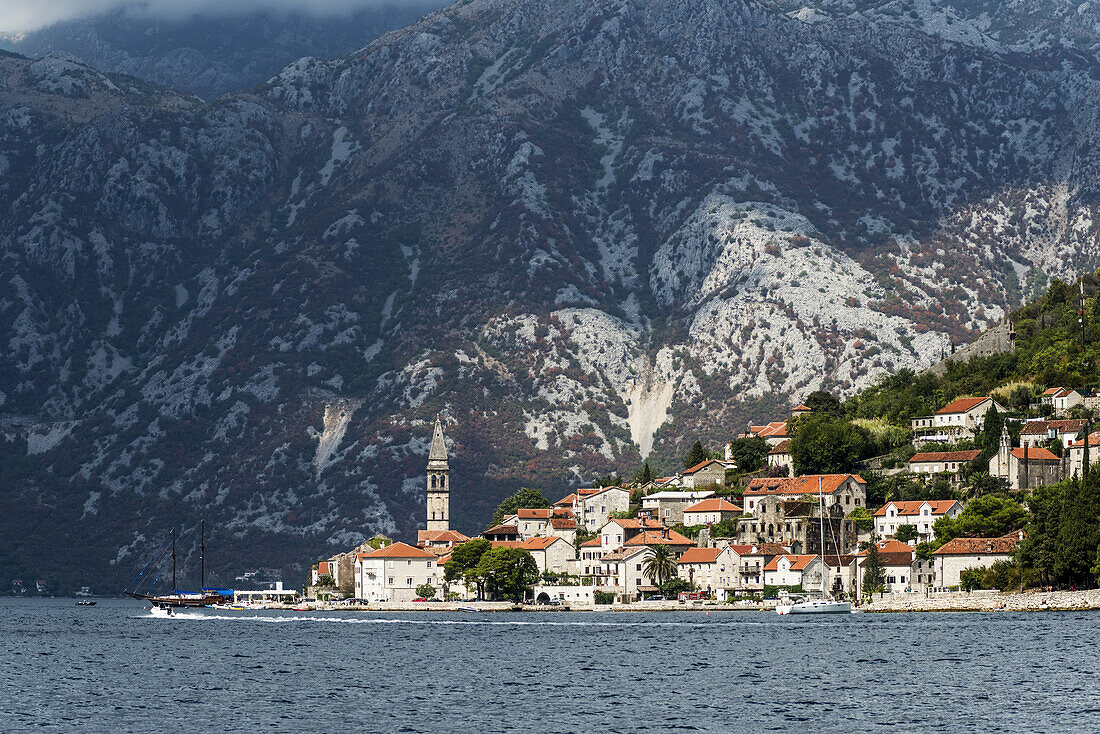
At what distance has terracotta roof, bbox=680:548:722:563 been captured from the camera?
16188 cm

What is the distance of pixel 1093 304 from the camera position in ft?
611

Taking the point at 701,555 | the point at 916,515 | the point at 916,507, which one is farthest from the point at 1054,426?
the point at 701,555

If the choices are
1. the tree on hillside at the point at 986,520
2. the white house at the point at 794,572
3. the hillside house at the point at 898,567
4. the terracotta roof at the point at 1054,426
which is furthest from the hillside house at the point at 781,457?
the tree on hillside at the point at 986,520

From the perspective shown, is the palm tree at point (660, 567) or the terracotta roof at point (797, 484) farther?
the palm tree at point (660, 567)

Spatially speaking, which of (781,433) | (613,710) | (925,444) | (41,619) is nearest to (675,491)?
(781,433)

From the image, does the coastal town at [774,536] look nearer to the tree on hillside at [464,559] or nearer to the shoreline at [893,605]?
the tree on hillside at [464,559]

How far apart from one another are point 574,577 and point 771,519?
2158 cm

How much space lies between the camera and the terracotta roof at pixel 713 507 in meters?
172

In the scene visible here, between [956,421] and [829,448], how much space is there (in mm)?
12813

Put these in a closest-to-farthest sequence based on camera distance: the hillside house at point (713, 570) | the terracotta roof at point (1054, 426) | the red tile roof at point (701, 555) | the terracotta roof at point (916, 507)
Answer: the terracotta roof at point (916, 507) → the terracotta roof at point (1054, 426) → the hillside house at point (713, 570) → the red tile roof at point (701, 555)

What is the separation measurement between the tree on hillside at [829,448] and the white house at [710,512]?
858cm

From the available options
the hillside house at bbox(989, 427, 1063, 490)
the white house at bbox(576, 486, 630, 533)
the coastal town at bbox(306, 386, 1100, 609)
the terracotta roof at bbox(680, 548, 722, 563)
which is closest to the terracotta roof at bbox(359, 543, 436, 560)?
the coastal town at bbox(306, 386, 1100, 609)

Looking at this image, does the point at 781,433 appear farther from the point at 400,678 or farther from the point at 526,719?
the point at 526,719

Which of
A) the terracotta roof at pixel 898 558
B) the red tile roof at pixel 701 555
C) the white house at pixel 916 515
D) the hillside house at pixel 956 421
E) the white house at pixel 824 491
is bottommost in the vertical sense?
the terracotta roof at pixel 898 558
